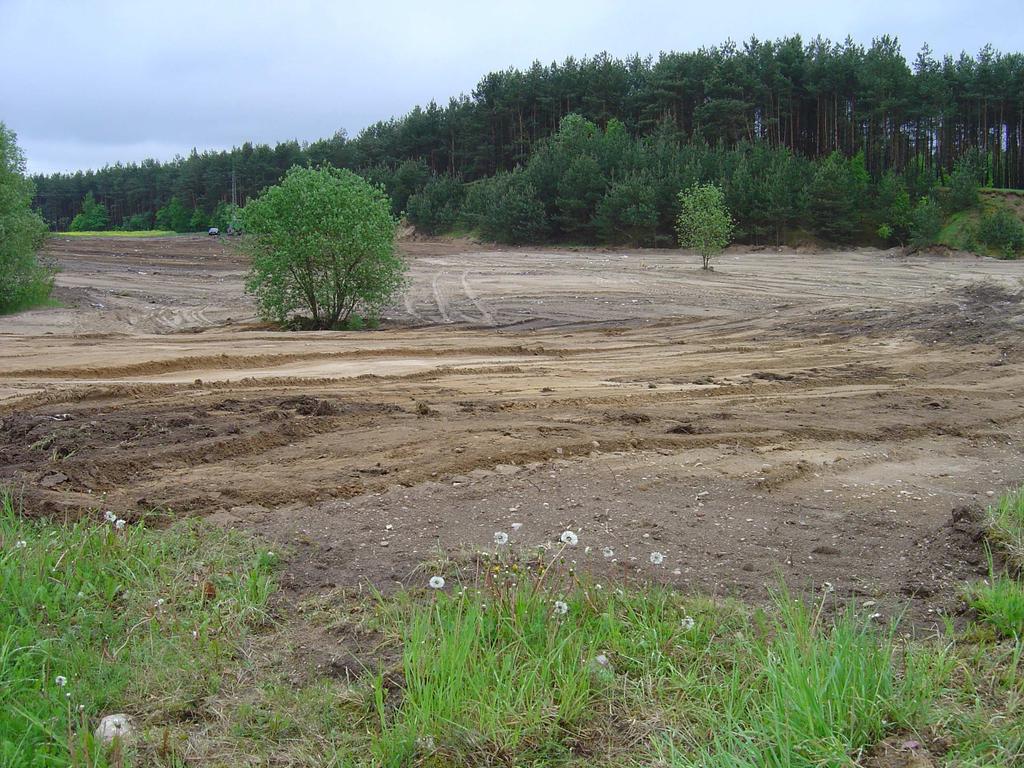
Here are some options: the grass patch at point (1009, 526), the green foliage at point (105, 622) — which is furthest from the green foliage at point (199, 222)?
the grass patch at point (1009, 526)

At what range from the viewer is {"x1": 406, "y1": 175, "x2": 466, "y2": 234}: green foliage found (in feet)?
208

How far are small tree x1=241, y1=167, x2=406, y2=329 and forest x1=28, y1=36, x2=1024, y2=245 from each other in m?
30.3

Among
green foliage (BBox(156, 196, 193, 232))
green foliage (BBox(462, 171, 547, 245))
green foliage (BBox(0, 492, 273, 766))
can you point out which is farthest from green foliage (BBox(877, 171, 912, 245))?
green foliage (BBox(156, 196, 193, 232))

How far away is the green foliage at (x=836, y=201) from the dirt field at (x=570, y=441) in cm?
2902

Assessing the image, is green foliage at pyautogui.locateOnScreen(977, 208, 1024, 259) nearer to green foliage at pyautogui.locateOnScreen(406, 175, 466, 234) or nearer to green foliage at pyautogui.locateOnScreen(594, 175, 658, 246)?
green foliage at pyautogui.locateOnScreen(594, 175, 658, 246)

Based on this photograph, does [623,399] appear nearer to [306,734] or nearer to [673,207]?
[306,734]

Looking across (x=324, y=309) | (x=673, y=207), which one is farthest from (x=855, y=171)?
(x=324, y=309)

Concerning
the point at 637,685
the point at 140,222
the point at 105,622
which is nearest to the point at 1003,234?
the point at 637,685

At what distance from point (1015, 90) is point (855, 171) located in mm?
17837

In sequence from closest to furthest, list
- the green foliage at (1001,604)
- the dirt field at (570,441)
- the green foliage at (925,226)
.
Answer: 1. the green foliage at (1001,604)
2. the dirt field at (570,441)
3. the green foliage at (925,226)

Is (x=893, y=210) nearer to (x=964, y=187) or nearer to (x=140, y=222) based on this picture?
(x=964, y=187)

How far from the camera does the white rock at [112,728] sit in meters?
3.70

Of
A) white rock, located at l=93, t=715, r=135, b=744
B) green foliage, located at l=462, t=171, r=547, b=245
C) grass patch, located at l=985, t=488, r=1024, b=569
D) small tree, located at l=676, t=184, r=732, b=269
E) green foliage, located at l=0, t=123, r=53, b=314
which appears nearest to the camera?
white rock, located at l=93, t=715, r=135, b=744

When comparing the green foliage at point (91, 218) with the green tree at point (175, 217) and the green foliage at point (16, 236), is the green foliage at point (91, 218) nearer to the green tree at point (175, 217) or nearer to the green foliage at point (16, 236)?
the green tree at point (175, 217)
